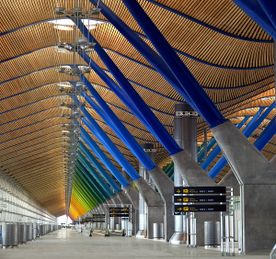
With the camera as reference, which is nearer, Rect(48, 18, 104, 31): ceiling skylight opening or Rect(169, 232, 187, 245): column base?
Rect(48, 18, 104, 31): ceiling skylight opening

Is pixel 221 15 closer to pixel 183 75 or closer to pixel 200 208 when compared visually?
pixel 183 75

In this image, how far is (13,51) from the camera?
38.1m

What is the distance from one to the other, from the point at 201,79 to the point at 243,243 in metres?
13.8

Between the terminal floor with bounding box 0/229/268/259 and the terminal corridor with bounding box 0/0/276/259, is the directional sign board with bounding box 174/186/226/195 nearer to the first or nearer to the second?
the terminal corridor with bounding box 0/0/276/259

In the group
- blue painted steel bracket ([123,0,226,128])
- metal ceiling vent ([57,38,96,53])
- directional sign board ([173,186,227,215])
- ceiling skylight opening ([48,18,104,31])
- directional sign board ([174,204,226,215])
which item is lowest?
directional sign board ([174,204,226,215])

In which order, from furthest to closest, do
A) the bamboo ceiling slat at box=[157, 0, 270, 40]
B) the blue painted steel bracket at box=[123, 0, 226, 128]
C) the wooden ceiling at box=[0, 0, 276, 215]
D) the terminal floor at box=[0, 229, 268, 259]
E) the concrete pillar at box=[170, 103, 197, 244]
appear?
the concrete pillar at box=[170, 103, 197, 244]
the wooden ceiling at box=[0, 0, 276, 215]
the bamboo ceiling slat at box=[157, 0, 270, 40]
the blue painted steel bracket at box=[123, 0, 226, 128]
the terminal floor at box=[0, 229, 268, 259]

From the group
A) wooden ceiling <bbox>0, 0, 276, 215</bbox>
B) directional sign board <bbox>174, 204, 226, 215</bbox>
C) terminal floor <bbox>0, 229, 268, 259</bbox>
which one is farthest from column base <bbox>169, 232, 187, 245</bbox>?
directional sign board <bbox>174, 204, 226, 215</bbox>

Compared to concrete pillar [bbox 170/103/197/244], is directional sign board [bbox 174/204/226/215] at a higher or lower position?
lower

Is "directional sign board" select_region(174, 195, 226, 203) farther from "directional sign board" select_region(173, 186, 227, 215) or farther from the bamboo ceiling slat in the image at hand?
the bamboo ceiling slat

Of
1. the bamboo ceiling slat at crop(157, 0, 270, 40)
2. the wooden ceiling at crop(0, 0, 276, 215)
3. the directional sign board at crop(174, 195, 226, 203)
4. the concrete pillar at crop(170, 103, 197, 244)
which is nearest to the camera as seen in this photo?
the directional sign board at crop(174, 195, 226, 203)

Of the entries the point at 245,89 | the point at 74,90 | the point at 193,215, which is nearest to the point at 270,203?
Answer: the point at 193,215

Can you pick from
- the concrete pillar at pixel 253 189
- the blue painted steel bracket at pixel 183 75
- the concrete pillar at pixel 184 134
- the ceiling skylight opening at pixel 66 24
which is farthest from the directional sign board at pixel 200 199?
the concrete pillar at pixel 184 134

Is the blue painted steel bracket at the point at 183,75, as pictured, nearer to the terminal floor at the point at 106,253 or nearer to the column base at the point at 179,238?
the terminal floor at the point at 106,253

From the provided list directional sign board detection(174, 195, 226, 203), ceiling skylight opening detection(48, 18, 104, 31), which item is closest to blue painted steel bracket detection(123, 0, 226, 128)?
directional sign board detection(174, 195, 226, 203)
